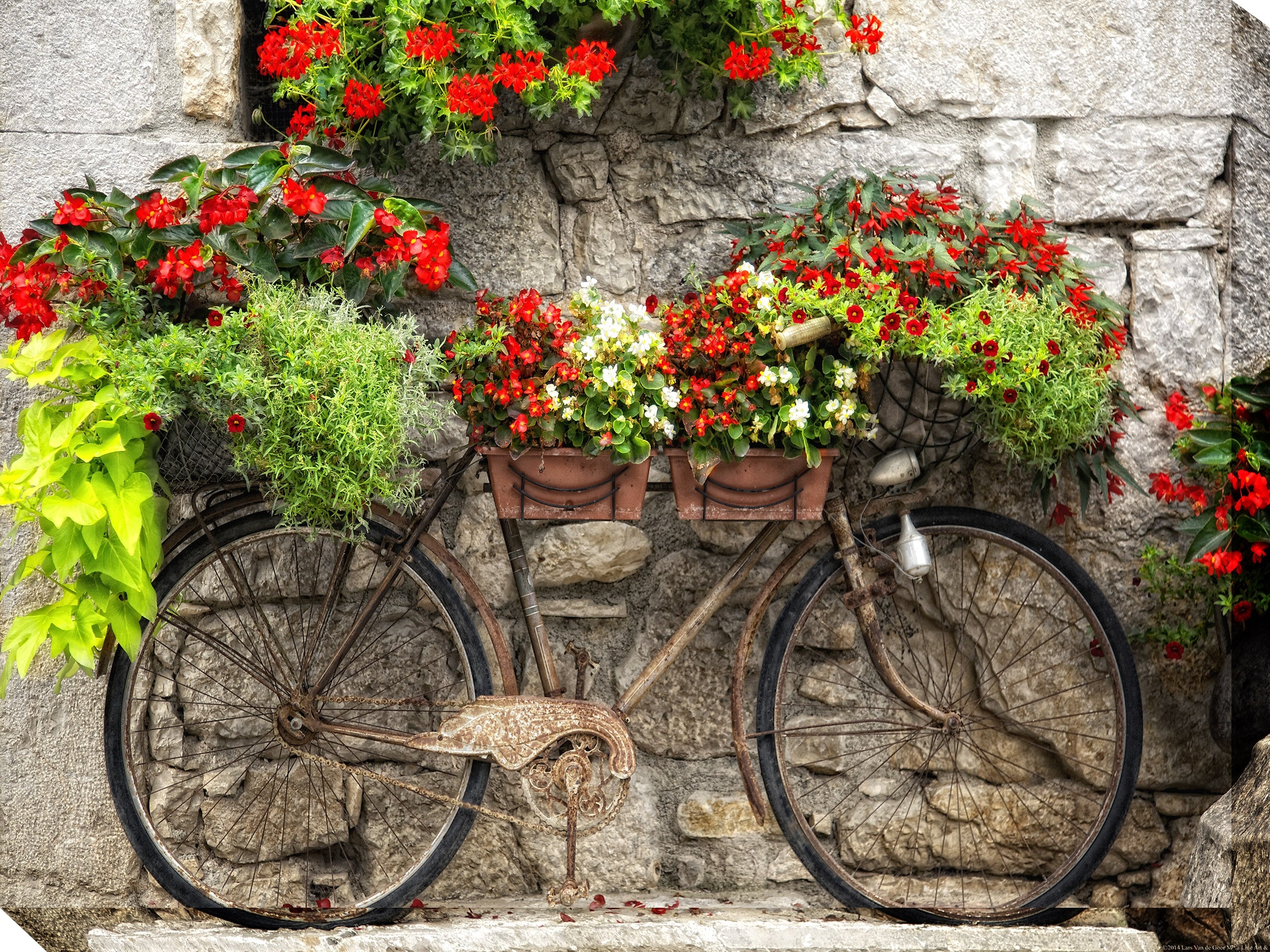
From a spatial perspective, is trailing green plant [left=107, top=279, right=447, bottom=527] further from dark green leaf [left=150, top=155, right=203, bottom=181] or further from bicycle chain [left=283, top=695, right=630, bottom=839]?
bicycle chain [left=283, top=695, right=630, bottom=839]

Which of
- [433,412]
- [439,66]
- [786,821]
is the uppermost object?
[439,66]

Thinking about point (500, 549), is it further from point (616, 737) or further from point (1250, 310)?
point (1250, 310)

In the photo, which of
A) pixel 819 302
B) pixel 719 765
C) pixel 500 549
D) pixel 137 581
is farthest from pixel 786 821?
pixel 137 581

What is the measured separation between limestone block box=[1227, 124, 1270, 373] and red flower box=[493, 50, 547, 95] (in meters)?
2.09

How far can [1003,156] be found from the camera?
126 inches

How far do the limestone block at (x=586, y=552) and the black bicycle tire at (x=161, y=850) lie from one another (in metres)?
0.34

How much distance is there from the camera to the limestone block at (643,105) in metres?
3.14

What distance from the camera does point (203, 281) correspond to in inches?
107

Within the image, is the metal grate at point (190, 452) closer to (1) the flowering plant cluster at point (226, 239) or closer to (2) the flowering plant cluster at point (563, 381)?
(1) the flowering plant cluster at point (226, 239)

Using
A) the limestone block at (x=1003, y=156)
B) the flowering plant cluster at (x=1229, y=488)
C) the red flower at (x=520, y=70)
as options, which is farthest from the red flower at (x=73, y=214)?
the flowering plant cluster at (x=1229, y=488)

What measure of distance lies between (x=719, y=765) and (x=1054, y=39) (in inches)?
91.8

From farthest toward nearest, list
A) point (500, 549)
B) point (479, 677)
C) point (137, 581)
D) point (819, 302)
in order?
point (500, 549)
point (479, 677)
point (819, 302)
point (137, 581)

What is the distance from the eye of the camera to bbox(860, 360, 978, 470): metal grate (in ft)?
10.2

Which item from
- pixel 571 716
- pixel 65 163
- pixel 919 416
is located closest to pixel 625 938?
pixel 571 716
